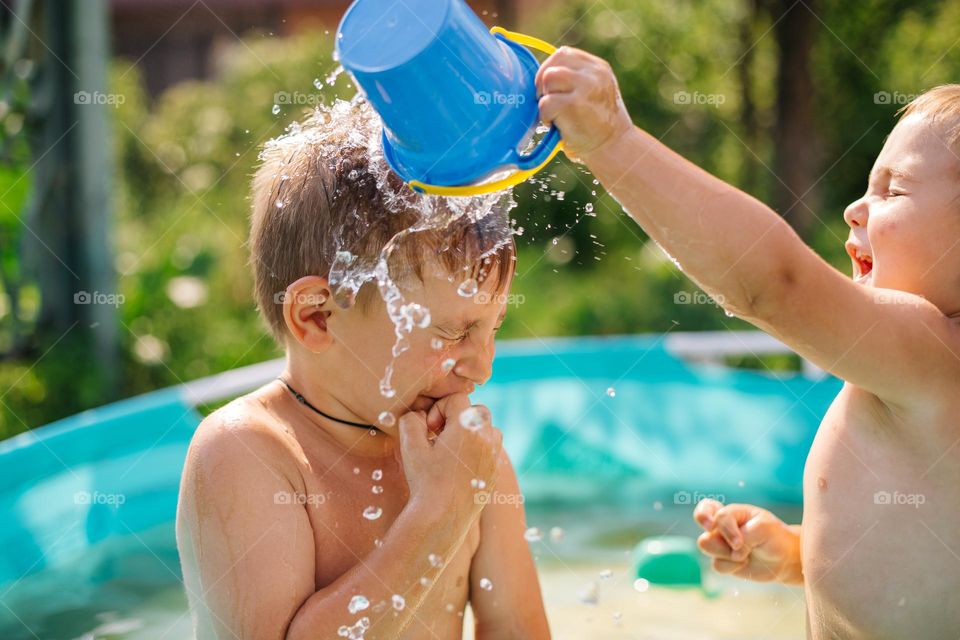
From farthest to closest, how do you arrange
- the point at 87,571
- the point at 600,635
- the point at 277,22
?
1. the point at 277,22
2. the point at 87,571
3. the point at 600,635

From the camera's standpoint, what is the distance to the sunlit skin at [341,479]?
198cm

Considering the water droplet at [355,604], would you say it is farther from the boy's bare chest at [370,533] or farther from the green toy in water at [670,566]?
the green toy in water at [670,566]

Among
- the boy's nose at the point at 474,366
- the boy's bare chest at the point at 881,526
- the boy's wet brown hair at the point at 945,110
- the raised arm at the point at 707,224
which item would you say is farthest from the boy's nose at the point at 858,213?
the boy's nose at the point at 474,366

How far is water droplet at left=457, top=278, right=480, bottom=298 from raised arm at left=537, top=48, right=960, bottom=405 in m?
0.49

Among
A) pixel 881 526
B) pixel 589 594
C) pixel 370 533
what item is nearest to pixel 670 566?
pixel 589 594

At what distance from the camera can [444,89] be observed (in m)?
1.62

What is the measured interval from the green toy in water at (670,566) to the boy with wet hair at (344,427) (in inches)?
59.6

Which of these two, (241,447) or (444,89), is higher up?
(444,89)

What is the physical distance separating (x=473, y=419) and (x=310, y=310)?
15.3 inches

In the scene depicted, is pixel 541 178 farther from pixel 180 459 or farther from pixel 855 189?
pixel 855 189

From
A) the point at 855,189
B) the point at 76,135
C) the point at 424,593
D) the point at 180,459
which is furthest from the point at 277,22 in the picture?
the point at 424,593

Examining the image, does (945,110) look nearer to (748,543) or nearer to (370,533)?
(748,543)

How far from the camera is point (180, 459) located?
4199 millimetres

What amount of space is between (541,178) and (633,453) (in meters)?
2.70
